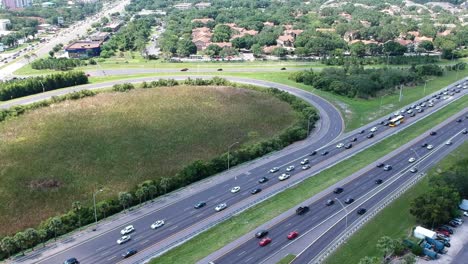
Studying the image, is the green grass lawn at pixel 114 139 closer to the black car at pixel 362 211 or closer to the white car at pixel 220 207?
the white car at pixel 220 207

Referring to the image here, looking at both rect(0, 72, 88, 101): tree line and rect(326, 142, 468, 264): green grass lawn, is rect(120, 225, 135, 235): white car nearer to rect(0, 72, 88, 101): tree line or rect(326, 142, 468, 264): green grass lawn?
rect(326, 142, 468, 264): green grass lawn

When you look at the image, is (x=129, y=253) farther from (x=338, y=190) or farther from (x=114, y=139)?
(x=114, y=139)

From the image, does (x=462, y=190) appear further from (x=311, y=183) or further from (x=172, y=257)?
(x=172, y=257)

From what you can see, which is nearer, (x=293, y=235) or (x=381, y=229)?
(x=293, y=235)

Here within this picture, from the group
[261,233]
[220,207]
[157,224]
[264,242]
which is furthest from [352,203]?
[157,224]

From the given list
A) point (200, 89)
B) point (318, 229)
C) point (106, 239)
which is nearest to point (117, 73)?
point (200, 89)

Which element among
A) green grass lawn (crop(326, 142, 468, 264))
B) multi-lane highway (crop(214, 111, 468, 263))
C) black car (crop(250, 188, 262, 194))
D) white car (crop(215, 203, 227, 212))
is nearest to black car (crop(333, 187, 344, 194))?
multi-lane highway (crop(214, 111, 468, 263))
